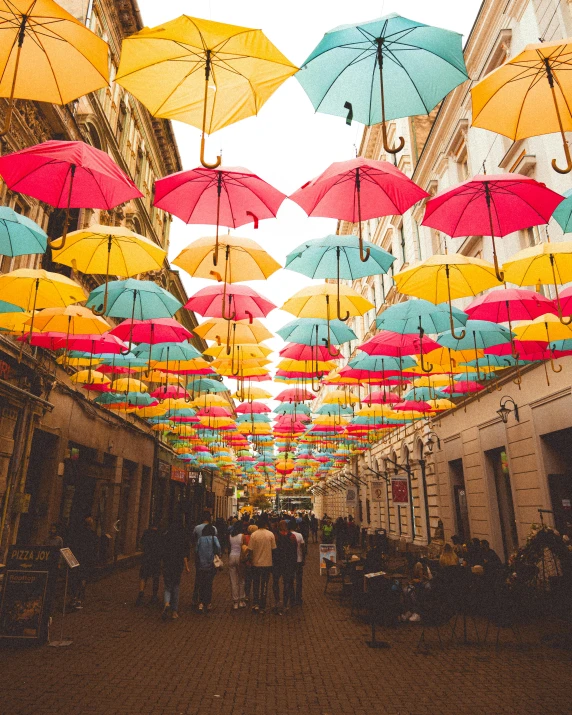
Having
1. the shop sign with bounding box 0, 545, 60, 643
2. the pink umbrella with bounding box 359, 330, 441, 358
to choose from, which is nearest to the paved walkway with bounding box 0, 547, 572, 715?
the shop sign with bounding box 0, 545, 60, 643

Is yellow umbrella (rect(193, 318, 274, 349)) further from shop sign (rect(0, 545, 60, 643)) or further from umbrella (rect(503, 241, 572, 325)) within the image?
umbrella (rect(503, 241, 572, 325))

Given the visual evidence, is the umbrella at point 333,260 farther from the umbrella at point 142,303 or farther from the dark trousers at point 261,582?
the dark trousers at point 261,582

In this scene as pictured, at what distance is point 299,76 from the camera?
6406mm

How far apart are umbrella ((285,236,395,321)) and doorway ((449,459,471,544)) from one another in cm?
1224

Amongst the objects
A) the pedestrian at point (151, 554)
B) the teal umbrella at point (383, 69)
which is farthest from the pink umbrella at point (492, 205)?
the pedestrian at point (151, 554)

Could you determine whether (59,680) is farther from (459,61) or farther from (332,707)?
(459,61)

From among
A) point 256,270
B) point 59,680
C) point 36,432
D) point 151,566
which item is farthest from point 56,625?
point 256,270

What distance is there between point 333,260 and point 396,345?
338 cm

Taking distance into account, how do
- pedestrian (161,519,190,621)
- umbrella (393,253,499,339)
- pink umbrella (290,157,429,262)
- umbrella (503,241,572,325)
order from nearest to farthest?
pink umbrella (290,157,429,262), umbrella (503,241,572,325), umbrella (393,253,499,339), pedestrian (161,519,190,621)

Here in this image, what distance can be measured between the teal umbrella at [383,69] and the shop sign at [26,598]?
8.22 meters

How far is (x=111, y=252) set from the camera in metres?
8.95

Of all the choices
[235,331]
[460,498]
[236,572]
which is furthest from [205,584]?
[460,498]

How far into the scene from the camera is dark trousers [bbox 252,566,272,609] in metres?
11.7

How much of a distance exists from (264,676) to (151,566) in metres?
5.80
